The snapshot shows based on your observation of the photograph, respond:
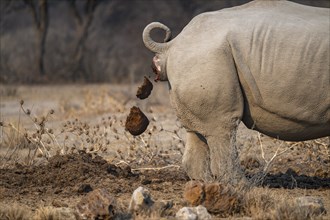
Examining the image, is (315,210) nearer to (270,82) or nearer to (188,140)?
(270,82)

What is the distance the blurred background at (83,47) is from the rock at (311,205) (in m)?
12.1

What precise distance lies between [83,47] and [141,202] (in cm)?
2021

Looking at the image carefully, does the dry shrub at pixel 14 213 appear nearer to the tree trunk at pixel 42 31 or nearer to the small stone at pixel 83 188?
the small stone at pixel 83 188

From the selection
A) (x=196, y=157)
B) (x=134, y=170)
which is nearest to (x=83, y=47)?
(x=134, y=170)

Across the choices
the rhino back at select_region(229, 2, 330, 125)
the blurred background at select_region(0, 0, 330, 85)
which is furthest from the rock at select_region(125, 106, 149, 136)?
the blurred background at select_region(0, 0, 330, 85)

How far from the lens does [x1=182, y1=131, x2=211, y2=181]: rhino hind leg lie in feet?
27.9

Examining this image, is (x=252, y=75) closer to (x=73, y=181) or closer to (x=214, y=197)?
(x=214, y=197)

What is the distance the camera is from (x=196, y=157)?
8.53 meters

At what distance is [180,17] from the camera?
29.2 m

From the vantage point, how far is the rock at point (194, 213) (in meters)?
6.86

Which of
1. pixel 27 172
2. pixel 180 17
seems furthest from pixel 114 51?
pixel 27 172

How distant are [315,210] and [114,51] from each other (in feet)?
88.3

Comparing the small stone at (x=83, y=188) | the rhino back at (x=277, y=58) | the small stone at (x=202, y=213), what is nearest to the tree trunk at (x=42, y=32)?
the small stone at (x=83, y=188)

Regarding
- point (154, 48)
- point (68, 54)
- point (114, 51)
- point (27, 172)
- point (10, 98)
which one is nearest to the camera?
point (154, 48)
